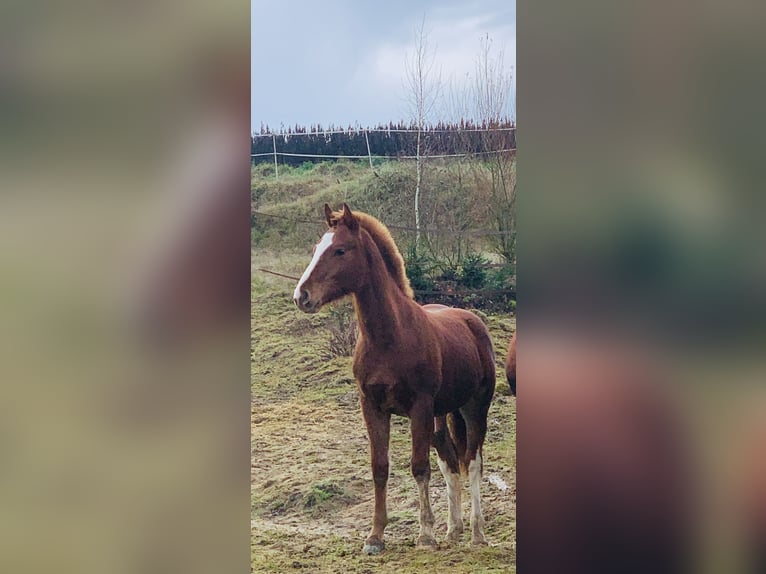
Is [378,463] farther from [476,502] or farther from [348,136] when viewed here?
[348,136]

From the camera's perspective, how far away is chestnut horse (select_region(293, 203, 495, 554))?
2.73 metres

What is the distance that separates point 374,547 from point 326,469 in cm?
30

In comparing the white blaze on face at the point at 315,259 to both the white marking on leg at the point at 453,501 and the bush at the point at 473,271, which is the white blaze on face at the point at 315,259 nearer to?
the bush at the point at 473,271

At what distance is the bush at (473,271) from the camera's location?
271 cm

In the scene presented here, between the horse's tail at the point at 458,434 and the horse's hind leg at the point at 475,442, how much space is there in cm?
1

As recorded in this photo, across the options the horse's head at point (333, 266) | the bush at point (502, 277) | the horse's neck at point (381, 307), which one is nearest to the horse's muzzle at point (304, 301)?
the horse's head at point (333, 266)
